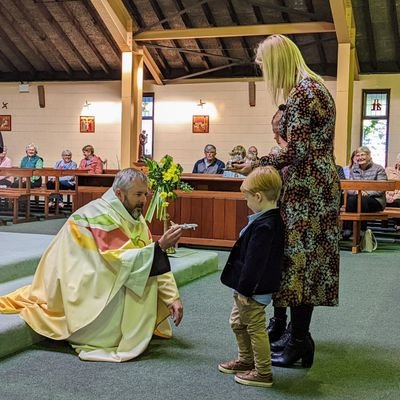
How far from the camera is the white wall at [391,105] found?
33.4 feet

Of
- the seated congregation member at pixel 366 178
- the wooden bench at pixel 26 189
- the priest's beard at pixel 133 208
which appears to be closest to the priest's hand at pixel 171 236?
the priest's beard at pixel 133 208

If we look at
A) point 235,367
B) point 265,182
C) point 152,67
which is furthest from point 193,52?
point 235,367

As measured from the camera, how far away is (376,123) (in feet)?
34.0

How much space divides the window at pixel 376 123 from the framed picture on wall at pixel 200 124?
2.79m

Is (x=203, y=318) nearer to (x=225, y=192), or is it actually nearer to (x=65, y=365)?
(x=65, y=365)

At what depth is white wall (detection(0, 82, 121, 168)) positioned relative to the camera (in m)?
11.8

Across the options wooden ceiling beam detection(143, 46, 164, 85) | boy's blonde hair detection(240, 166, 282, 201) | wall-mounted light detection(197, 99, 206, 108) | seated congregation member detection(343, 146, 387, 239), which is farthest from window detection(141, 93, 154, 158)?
boy's blonde hair detection(240, 166, 282, 201)

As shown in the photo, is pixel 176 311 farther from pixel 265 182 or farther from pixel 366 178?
pixel 366 178

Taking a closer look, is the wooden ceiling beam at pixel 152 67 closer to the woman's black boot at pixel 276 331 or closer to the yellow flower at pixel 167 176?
the yellow flower at pixel 167 176

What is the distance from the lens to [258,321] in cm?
230

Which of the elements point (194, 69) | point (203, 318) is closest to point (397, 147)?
point (194, 69)

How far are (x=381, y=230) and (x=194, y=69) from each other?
491cm

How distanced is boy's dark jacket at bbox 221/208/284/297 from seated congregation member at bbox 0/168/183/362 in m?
0.34

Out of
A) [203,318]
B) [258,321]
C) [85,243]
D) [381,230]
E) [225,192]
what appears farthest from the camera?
[381,230]
